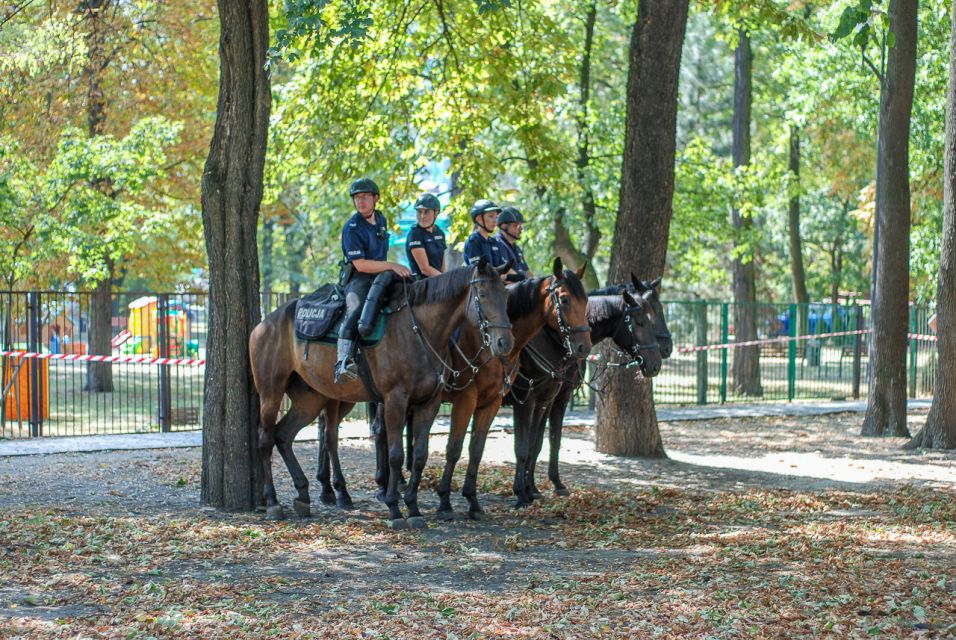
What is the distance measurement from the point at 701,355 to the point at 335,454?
13424 millimetres

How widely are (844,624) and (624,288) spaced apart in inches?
215

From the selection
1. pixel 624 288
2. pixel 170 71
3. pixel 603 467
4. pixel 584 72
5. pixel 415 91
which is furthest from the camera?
pixel 584 72

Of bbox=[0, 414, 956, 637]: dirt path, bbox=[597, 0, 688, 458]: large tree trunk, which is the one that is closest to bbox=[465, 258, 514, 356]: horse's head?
bbox=[0, 414, 956, 637]: dirt path

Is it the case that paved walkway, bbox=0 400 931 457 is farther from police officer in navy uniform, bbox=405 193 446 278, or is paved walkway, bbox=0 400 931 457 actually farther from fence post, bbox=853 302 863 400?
police officer in navy uniform, bbox=405 193 446 278

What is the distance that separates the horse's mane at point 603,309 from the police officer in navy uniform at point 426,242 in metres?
1.55

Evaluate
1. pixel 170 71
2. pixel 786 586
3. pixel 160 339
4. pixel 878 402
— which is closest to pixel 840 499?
pixel 786 586

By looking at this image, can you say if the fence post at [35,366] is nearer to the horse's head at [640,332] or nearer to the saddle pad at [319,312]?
the saddle pad at [319,312]

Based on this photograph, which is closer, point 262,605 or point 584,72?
point 262,605

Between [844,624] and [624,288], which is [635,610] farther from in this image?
[624,288]

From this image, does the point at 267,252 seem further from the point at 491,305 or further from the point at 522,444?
the point at 491,305

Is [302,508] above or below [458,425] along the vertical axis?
below

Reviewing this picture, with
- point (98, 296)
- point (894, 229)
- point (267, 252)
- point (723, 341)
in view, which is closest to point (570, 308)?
point (894, 229)

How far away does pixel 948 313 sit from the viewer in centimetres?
1642

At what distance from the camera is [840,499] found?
12258mm
